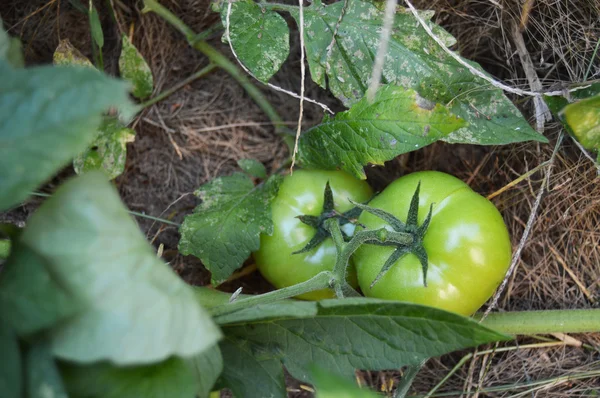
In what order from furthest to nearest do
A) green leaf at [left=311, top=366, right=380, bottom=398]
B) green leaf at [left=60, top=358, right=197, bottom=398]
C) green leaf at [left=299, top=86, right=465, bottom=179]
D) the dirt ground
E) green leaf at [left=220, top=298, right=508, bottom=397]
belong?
the dirt ground → green leaf at [left=299, top=86, right=465, bottom=179] → green leaf at [left=220, top=298, right=508, bottom=397] → green leaf at [left=60, top=358, right=197, bottom=398] → green leaf at [left=311, top=366, right=380, bottom=398]

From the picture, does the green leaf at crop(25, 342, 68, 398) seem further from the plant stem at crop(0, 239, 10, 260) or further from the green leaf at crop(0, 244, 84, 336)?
the plant stem at crop(0, 239, 10, 260)

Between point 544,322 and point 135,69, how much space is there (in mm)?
1080

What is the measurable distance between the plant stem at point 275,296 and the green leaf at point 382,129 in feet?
0.78

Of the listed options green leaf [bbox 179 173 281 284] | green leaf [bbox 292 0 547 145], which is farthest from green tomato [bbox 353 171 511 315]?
green leaf [bbox 179 173 281 284]

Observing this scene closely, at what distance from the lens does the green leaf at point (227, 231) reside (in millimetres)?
1190

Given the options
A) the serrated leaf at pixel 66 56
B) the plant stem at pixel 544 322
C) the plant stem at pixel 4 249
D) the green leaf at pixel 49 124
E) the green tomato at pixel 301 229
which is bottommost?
the plant stem at pixel 544 322

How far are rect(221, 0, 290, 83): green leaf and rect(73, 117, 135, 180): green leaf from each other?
1.22ft

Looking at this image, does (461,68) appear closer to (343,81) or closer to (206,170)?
(343,81)

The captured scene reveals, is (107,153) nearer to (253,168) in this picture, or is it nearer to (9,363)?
(253,168)

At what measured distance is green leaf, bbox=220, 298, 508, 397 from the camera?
2.66 ft

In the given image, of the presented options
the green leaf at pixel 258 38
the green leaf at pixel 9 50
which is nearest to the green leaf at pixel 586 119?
the green leaf at pixel 258 38

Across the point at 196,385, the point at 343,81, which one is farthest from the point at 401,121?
the point at 196,385

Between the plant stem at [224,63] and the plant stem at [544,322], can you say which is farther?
the plant stem at [224,63]

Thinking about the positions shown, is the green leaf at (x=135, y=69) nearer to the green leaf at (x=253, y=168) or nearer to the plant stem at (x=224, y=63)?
the plant stem at (x=224, y=63)
